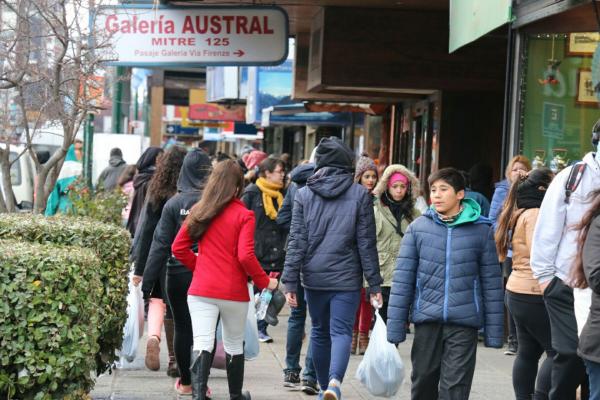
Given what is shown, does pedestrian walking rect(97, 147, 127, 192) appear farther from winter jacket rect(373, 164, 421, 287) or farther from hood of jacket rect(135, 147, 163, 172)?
winter jacket rect(373, 164, 421, 287)

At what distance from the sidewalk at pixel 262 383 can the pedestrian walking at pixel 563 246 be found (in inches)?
95.8

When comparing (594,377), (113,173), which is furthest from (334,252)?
(113,173)

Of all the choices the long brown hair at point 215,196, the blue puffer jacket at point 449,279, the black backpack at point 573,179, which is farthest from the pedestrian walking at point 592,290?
the long brown hair at point 215,196

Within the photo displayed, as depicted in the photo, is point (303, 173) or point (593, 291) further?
point (303, 173)

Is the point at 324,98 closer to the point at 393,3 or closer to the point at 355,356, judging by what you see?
the point at 393,3

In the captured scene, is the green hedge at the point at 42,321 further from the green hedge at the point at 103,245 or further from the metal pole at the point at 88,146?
the metal pole at the point at 88,146

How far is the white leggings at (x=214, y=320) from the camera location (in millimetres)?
7406

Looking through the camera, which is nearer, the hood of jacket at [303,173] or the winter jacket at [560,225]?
the winter jacket at [560,225]

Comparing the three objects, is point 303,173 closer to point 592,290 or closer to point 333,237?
point 333,237

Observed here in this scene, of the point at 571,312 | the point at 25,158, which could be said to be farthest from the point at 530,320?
the point at 25,158

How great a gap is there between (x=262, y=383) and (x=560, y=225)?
3.56 m

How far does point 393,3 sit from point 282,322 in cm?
400

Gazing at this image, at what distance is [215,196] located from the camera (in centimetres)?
739

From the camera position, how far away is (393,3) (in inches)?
548
